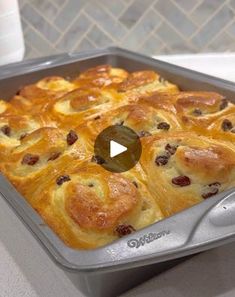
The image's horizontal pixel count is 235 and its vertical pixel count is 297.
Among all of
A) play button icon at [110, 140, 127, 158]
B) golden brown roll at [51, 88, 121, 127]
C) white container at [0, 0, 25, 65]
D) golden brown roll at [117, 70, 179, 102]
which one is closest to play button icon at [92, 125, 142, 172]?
play button icon at [110, 140, 127, 158]

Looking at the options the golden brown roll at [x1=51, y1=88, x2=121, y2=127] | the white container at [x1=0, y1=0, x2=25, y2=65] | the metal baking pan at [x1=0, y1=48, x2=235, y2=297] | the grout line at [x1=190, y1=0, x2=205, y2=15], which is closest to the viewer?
the metal baking pan at [x1=0, y1=48, x2=235, y2=297]

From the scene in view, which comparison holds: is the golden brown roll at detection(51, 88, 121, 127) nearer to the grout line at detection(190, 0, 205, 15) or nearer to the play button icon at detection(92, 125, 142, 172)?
the play button icon at detection(92, 125, 142, 172)

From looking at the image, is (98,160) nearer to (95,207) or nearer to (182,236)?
(95,207)

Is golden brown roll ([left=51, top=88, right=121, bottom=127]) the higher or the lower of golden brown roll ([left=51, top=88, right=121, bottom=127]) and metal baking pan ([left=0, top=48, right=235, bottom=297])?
the lower

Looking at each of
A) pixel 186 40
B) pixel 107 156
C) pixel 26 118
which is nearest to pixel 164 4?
pixel 186 40

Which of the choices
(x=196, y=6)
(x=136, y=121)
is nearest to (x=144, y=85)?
(x=136, y=121)

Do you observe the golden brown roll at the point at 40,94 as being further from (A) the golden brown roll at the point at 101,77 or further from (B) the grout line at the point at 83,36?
(B) the grout line at the point at 83,36
